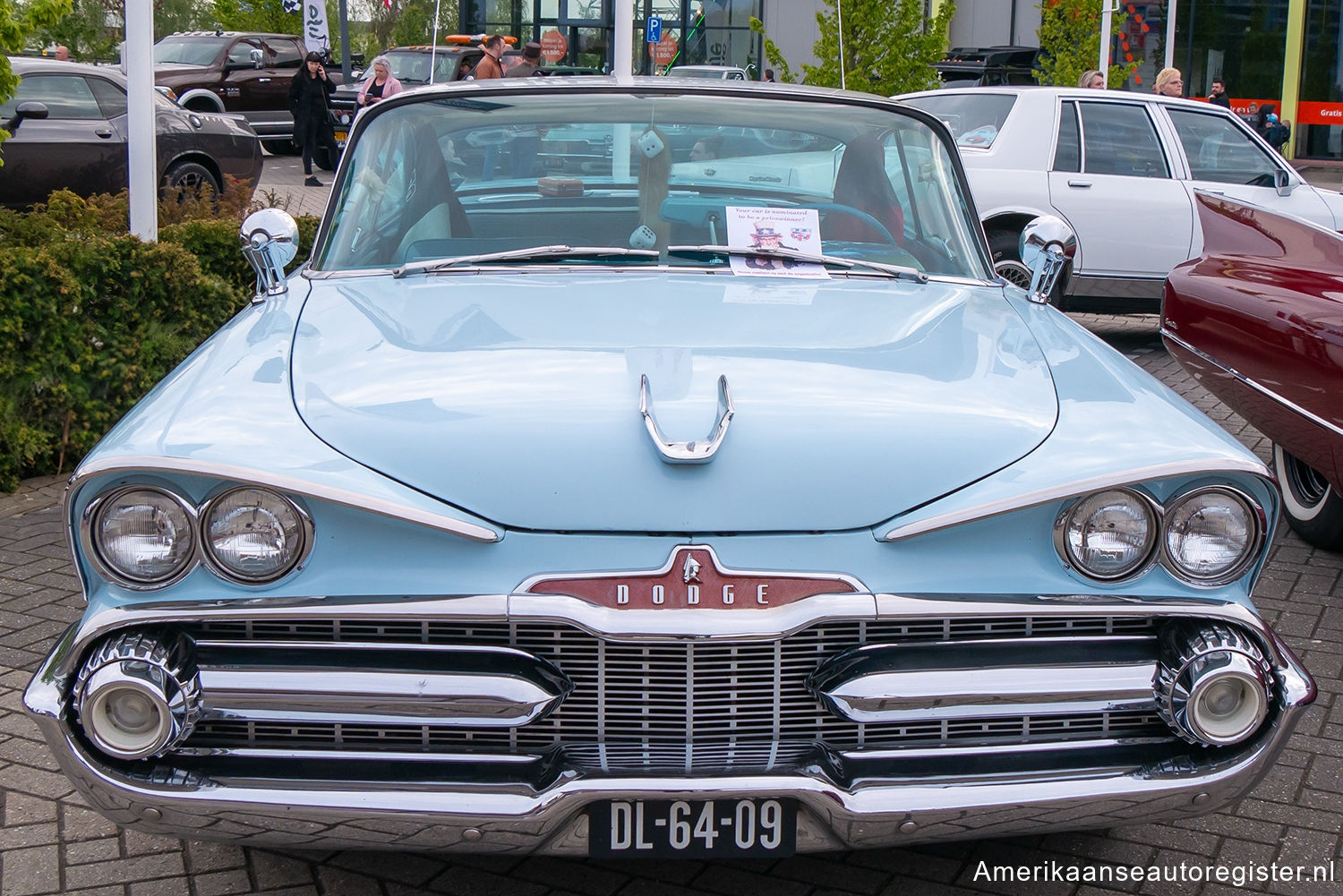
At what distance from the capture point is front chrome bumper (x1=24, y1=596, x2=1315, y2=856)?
2193 mm

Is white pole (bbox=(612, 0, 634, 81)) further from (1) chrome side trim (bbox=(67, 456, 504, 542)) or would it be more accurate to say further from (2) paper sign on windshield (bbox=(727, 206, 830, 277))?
(1) chrome side trim (bbox=(67, 456, 504, 542))

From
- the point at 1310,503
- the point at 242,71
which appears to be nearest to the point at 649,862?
the point at 1310,503

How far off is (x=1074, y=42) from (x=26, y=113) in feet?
49.6

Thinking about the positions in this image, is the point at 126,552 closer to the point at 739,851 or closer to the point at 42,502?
the point at 739,851

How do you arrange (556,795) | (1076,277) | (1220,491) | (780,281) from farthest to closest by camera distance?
(1076,277) < (780,281) < (1220,491) < (556,795)

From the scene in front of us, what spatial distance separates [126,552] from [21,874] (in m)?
1.04

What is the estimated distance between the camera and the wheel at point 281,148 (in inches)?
930

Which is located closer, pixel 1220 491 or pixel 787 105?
pixel 1220 491

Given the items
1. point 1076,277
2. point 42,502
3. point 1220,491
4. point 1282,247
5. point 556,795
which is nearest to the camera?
point 556,795

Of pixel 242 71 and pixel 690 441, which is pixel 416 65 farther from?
pixel 690 441

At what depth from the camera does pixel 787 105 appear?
3.83m

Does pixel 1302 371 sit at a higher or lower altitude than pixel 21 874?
higher

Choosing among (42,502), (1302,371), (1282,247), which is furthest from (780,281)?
(42,502)

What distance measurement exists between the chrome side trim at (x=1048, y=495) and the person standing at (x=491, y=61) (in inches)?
430
